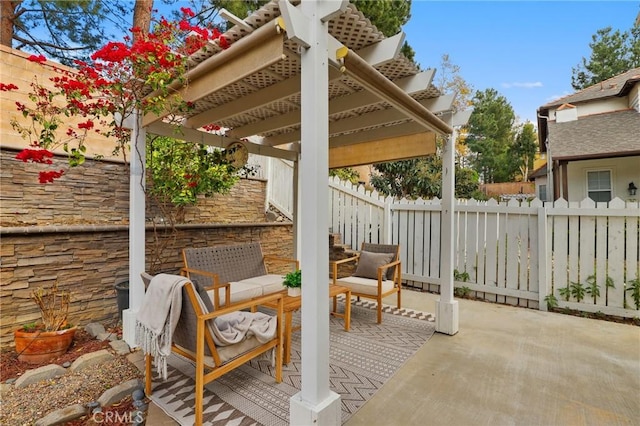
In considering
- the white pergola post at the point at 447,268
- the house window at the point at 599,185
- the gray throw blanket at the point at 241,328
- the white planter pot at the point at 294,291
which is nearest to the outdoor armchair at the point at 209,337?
→ the gray throw blanket at the point at 241,328

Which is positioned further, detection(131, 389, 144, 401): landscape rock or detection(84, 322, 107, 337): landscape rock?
detection(84, 322, 107, 337): landscape rock

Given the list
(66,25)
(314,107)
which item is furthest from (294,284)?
(66,25)

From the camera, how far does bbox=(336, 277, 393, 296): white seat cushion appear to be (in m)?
4.14

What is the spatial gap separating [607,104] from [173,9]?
13.9 m

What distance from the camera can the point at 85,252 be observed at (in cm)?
363

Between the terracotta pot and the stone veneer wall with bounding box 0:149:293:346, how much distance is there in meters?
0.27

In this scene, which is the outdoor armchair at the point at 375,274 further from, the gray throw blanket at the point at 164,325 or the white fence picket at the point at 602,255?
the white fence picket at the point at 602,255

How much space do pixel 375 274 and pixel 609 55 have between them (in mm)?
23507

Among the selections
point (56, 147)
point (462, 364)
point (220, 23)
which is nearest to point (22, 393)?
point (56, 147)

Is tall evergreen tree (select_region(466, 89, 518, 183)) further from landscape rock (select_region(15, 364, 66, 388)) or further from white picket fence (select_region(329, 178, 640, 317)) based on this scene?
landscape rock (select_region(15, 364, 66, 388))

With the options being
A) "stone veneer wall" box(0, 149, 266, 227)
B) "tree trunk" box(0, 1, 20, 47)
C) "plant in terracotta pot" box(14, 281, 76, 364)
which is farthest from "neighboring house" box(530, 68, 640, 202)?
"tree trunk" box(0, 1, 20, 47)

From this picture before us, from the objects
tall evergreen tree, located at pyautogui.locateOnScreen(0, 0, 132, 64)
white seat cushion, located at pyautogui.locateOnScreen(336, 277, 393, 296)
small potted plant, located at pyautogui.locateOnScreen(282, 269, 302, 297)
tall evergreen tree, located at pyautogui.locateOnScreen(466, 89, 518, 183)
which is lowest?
white seat cushion, located at pyautogui.locateOnScreen(336, 277, 393, 296)

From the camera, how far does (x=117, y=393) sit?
7.73 feet

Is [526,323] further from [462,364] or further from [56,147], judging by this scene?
[56,147]
